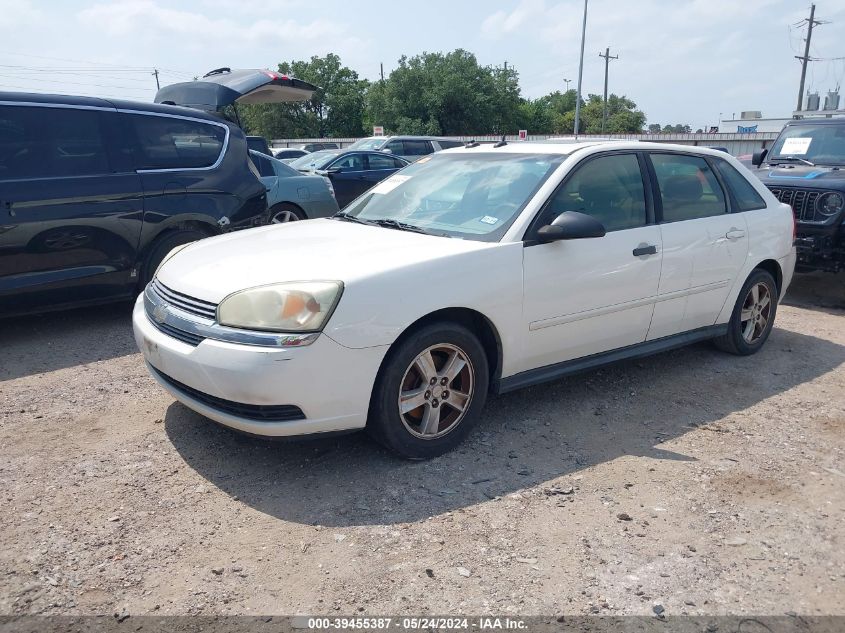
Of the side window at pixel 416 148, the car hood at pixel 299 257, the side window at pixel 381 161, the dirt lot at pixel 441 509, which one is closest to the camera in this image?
the dirt lot at pixel 441 509

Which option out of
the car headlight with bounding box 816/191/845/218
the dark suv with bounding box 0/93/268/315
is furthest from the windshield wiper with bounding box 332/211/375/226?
the car headlight with bounding box 816/191/845/218

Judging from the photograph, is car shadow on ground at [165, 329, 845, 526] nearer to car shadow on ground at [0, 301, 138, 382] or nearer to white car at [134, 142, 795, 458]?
white car at [134, 142, 795, 458]

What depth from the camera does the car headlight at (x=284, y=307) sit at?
3129 mm

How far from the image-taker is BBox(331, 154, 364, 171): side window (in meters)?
15.3

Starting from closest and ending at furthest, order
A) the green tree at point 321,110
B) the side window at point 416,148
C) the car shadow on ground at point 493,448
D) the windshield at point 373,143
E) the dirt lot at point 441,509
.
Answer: the dirt lot at point 441,509, the car shadow on ground at point 493,448, the windshield at point 373,143, the side window at point 416,148, the green tree at point 321,110

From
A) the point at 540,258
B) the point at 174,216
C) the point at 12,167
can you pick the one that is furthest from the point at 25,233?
the point at 540,258

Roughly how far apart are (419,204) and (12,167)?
323 centimetres

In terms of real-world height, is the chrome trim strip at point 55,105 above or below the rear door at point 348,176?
above

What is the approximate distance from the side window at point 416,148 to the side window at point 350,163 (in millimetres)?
6082

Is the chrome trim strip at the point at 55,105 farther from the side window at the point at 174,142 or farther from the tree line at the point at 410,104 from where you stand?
the tree line at the point at 410,104

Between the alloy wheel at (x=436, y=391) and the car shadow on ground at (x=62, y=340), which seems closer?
the alloy wheel at (x=436, y=391)

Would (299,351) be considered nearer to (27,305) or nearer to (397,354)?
(397,354)

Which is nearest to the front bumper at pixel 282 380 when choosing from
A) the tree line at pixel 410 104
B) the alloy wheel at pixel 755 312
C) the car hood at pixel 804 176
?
the alloy wheel at pixel 755 312

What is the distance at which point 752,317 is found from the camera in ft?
17.8
